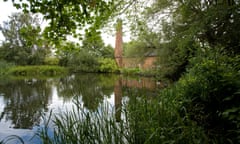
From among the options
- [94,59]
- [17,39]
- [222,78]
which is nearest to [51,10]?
[222,78]

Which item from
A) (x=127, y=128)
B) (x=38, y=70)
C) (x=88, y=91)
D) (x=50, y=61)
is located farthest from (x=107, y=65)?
(x=127, y=128)

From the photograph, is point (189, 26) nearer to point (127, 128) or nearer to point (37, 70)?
point (127, 128)

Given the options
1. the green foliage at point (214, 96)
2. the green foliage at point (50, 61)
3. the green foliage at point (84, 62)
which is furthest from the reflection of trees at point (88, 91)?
the green foliage at point (50, 61)

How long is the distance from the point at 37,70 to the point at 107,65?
8.26m

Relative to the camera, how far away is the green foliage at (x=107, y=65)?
25.3 m

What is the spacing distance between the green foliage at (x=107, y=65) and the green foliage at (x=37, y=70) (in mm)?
4636

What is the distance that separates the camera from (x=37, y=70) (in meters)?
25.2

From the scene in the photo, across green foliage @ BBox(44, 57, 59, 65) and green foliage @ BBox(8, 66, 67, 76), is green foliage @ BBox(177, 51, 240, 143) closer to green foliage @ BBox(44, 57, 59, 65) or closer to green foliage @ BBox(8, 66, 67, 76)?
green foliage @ BBox(8, 66, 67, 76)

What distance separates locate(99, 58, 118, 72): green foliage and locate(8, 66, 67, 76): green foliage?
4.64m

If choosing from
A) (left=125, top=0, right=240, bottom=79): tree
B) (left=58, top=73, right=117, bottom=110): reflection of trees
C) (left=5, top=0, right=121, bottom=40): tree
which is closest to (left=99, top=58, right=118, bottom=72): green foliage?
→ (left=58, top=73, right=117, bottom=110): reflection of trees

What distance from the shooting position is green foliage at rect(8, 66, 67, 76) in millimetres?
23675

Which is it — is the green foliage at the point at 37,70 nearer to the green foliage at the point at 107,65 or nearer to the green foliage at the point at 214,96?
the green foliage at the point at 107,65

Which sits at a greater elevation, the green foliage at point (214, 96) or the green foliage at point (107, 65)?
the green foliage at point (107, 65)

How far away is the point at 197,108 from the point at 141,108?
0.70 meters
